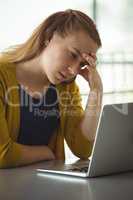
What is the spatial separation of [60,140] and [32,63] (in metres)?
0.34

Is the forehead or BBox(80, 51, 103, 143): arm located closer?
the forehead

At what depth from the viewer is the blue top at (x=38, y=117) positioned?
183 centimetres

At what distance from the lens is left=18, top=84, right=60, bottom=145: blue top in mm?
1830

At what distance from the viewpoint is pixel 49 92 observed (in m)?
1.97

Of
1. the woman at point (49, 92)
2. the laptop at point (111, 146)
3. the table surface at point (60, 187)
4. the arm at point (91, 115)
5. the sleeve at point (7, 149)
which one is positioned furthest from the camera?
the arm at point (91, 115)

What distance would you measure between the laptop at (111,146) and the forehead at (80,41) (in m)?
0.40

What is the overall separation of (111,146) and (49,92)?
1.99 feet

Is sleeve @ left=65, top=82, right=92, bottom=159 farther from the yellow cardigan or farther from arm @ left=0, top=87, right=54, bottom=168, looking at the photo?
arm @ left=0, top=87, right=54, bottom=168

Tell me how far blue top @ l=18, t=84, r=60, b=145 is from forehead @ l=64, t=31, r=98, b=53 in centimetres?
26

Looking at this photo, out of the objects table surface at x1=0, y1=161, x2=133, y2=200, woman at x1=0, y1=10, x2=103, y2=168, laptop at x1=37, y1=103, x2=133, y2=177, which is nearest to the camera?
table surface at x1=0, y1=161, x2=133, y2=200

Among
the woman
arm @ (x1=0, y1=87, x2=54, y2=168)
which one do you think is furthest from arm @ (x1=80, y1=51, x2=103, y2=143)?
arm @ (x1=0, y1=87, x2=54, y2=168)

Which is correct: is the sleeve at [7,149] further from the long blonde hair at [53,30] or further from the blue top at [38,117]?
the long blonde hair at [53,30]

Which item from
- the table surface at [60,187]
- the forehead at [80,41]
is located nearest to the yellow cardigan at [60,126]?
the table surface at [60,187]

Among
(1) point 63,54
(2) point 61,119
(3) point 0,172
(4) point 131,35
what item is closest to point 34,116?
(2) point 61,119
